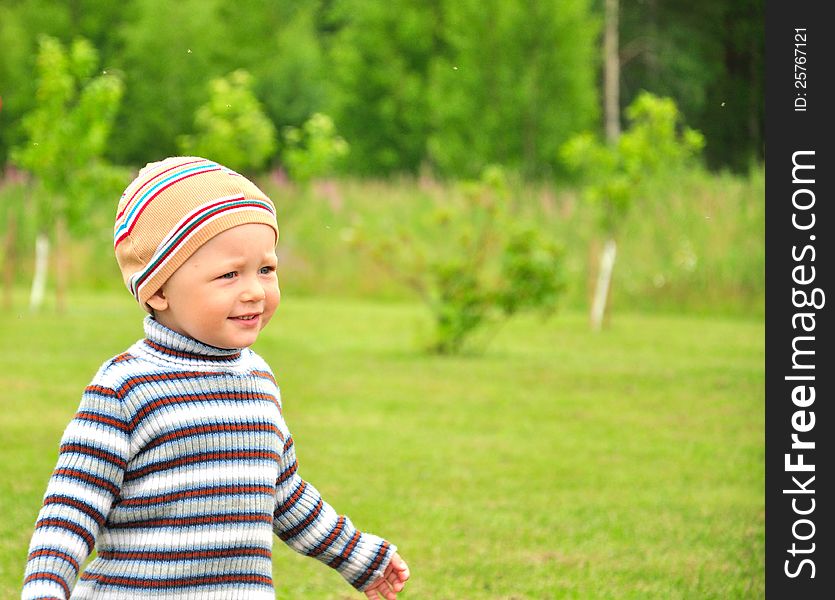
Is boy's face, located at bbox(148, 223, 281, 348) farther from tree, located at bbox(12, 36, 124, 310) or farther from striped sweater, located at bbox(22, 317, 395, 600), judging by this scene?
tree, located at bbox(12, 36, 124, 310)

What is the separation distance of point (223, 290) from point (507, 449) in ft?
18.9

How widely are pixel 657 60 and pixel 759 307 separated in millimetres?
15013

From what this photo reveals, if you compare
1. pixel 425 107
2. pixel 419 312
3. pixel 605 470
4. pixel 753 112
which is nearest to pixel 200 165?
pixel 605 470

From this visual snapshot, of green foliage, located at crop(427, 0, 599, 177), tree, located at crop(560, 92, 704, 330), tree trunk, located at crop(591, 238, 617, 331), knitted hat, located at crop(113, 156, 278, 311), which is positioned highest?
green foliage, located at crop(427, 0, 599, 177)

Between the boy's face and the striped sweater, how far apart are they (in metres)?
0.05

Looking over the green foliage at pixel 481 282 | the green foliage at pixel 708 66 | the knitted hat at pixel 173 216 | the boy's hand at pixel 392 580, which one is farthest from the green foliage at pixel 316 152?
the knitted hat at pixel 173 216

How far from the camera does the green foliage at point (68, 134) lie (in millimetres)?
14938

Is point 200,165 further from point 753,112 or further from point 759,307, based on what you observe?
point 753,112

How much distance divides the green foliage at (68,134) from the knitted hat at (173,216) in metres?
12.7

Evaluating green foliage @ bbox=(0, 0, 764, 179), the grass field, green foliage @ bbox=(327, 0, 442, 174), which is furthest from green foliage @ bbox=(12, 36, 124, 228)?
green foliage @ bbox=(327, 0, 442, 174)

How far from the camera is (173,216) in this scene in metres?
2.44

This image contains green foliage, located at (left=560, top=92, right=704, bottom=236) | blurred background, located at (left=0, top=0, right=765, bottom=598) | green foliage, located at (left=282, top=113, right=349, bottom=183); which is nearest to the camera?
blurred background, located at (left=0, top=0, right=765, bottom=598)

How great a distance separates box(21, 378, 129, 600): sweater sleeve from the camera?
2277mm

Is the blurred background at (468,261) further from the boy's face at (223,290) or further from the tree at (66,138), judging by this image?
the boy's face at (223,290)
